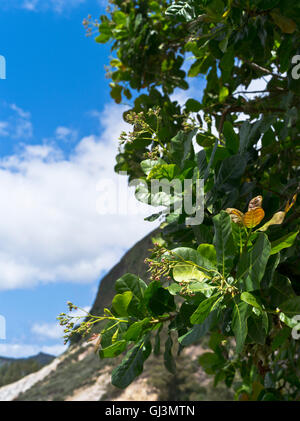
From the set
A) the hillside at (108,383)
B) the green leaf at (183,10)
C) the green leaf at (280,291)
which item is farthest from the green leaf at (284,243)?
the hillside at (108,383)

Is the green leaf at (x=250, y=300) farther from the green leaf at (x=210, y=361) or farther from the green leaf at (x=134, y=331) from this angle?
the green leaf at (x=210, y=361)

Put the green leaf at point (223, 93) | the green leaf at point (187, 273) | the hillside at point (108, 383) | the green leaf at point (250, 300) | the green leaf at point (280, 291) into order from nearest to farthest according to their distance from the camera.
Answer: the green leaf at point (250, 300), the green leaf at point (187, 273), the green leaf at point (280, 291), the green leaf at point (223, 93), the hillside at point (108, 383)

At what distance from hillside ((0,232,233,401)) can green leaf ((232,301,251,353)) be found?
6659 millimetres

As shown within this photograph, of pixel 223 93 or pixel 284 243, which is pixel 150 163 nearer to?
pixel 284 243

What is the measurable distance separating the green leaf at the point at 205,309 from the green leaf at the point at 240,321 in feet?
0.14

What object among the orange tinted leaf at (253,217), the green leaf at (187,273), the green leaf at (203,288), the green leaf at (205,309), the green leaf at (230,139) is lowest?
the green leaf at (205,309)

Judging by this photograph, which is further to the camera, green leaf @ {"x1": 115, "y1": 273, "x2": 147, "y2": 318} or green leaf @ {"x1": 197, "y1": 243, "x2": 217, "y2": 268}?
green leaf @ {"x1": 115, "y1": 273, "x2": 147, "y2": 318}

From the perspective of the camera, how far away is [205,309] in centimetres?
86

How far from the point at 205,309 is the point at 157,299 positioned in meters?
0.20

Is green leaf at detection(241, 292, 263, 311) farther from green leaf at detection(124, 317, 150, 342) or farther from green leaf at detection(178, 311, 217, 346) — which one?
green leaf at detection(124, 317, 150, 342)

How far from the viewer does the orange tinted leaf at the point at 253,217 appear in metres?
0.88

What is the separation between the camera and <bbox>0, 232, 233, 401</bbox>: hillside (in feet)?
29.4

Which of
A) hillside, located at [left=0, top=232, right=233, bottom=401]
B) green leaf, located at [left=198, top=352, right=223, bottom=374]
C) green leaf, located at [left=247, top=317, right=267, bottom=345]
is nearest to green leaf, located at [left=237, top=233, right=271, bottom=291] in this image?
green leaf, located at [left=247, top=317, right=267, bottom=345]

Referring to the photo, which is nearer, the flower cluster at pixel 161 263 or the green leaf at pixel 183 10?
the flower cluster at pixel 161 263
